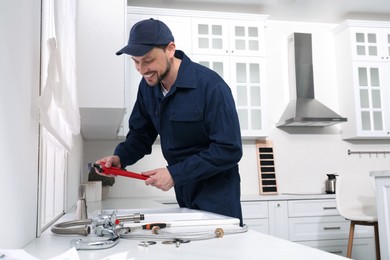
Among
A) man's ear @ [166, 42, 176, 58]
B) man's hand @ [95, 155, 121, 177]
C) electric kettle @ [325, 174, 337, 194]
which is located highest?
man's ear @ [166, 42, 176, 58]

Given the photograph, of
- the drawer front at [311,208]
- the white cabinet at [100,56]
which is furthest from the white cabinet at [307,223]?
the white cabinet at [100,56]

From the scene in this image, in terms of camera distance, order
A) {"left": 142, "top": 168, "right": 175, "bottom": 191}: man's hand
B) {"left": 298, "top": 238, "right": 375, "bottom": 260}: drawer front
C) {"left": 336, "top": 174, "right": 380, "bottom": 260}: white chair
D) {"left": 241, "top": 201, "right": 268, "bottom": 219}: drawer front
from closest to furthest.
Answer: {"left": 142, "top": 168, "right": 175, "bottom": 191}: man's hand, {"left": 336, "top": 174, "right": 380, "bottom": 260}: white chair, {"left": 241, "top": 201, "right": 268, "bottom": 219}: drawer front, {"left": 298, "top": 238, "right": 375, "bottom": 260}: drawer front

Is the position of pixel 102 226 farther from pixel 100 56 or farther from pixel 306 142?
pixel 306 142

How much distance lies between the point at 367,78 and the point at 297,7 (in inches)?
40.7

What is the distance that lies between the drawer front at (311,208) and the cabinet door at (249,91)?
74 centimetres

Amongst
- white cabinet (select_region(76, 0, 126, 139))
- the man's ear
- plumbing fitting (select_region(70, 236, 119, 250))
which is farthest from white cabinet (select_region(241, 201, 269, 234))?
plumbing fitting (select_region(70, 236, 119, 250))

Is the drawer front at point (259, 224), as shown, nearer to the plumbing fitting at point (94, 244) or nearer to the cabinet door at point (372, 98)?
the cabinet door at point (372, 98)

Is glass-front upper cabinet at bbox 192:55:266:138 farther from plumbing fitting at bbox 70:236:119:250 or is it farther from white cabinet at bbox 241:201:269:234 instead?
plumbing fitting at bbox 70:236:119:250

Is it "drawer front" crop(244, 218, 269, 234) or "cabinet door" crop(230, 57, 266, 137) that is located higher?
"cabinet door" crop(230, 57, 266, 137)

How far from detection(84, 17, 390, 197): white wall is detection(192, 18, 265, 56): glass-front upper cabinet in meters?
0.38

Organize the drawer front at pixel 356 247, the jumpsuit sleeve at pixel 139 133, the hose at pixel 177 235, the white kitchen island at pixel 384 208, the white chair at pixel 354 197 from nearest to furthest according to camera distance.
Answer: the hose at pixel 177 235, the jumpsuit sleeve at pixel 139 133, the white kitchen island at pixel 384 208, the white chair at pixel 354 197, the drawer front at pixel 356 247

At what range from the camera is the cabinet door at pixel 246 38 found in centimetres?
395

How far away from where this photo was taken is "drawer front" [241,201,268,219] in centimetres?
354

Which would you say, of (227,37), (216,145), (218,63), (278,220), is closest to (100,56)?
(216,145)
